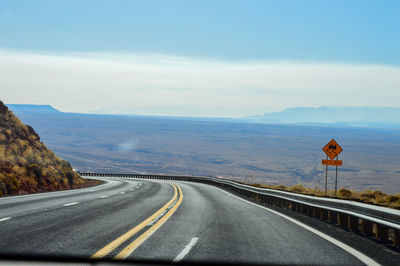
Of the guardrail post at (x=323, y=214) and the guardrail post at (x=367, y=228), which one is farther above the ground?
the guardrail post at (x=367, y=228)

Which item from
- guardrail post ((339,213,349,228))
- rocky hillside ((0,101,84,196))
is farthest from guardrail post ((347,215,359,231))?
rocky hillside ((0,101,84,196))

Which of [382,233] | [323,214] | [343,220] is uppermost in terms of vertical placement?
[382,233]

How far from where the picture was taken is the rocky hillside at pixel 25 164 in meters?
24.0

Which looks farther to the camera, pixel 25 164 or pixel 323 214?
pixel 25 164

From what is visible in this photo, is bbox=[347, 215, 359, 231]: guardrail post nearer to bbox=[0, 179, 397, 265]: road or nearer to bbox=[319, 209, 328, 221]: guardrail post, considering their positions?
bbox=[0, 179, 397, 265]: road

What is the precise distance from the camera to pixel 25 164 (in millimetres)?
27859

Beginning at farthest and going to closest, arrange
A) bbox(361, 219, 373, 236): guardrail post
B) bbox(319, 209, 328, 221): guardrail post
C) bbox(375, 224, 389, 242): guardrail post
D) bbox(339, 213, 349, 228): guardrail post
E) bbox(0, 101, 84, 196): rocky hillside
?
bbox(0, 101, 84, 196): rocky hillside → bbox(319, 209, 328, 221): guardrail post → bbox(339, 213, 349, 228): guardrail post → bbox(361, 219, 373, 236): guardrail post → bbox(375, 224, 389, 242): guardrail post

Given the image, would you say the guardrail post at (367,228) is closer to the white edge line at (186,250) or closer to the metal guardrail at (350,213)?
the metal guardrail at (350,213)

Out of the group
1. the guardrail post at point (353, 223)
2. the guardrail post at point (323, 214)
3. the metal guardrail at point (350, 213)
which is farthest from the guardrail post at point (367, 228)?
the guardrail post at point (323, 214)

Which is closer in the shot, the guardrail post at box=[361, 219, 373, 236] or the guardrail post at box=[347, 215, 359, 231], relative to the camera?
the guardrail post at box=[361, 219, 373, 236]

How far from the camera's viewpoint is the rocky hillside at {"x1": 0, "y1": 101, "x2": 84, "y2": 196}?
24027 millimetres

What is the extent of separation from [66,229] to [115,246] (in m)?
2.09

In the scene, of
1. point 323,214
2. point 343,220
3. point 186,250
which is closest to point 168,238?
point 186,250

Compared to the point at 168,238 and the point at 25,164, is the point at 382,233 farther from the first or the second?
the point at 25,164
